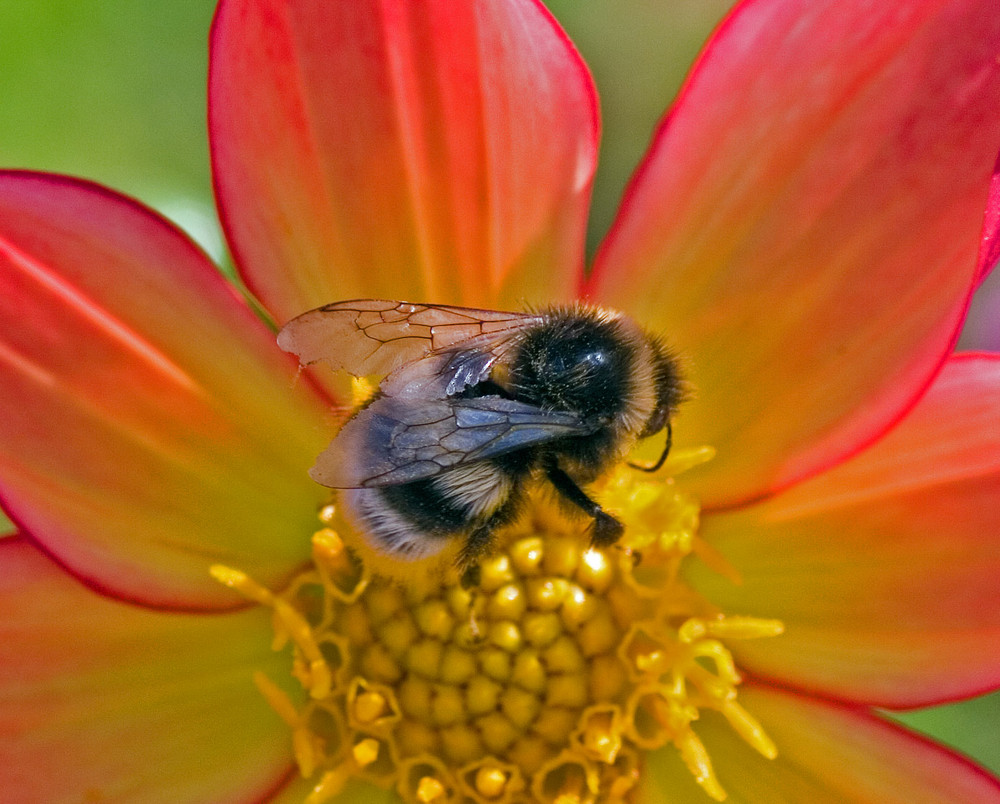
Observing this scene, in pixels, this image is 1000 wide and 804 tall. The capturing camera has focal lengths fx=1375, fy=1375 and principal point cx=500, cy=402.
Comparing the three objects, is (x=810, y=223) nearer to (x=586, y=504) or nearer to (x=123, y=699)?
(x=586, y=504)

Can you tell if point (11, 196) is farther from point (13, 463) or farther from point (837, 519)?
point (837, 519)

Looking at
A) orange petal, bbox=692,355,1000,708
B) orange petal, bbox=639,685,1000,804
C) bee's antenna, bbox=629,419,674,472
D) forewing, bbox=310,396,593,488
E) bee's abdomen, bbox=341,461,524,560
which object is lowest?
orange petal, bbox=639,685,1000,804

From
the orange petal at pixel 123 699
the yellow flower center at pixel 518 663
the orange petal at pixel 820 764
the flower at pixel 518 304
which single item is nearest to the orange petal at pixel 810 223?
the flower at pixel 518 304

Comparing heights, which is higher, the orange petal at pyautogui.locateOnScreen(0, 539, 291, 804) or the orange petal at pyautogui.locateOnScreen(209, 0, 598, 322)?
the orange petal at pyautogui.locateOnScreen(209, 0, 598, 322)

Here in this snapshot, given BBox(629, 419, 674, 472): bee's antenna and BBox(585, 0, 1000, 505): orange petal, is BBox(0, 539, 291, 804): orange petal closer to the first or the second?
BBox(629, 419, 674, 472): bee's antenna

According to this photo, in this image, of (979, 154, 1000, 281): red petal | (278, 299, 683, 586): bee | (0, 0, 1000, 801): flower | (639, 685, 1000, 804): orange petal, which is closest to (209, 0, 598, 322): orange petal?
(0, 0, 1000, 801): flower

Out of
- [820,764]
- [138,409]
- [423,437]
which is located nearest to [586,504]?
[423,437]
